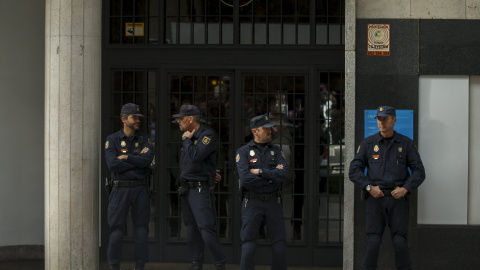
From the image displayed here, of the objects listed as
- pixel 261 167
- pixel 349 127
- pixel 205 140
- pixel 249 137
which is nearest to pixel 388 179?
pixel 349 127

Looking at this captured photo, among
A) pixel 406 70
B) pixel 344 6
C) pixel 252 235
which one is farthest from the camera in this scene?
pixel 344 6

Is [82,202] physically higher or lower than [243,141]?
lower

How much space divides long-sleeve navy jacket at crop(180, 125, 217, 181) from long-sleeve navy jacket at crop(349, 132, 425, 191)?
65.3 inches

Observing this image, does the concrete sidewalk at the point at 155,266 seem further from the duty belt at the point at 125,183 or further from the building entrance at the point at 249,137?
the duty belt at the point at 125,183

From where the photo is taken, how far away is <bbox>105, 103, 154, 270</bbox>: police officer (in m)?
9.18

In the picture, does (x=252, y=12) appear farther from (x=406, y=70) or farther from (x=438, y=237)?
(x=438, y=237)

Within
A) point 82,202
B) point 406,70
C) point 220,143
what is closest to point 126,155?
point 82,202

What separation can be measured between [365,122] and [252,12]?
2185 mm

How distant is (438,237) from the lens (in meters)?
9.49

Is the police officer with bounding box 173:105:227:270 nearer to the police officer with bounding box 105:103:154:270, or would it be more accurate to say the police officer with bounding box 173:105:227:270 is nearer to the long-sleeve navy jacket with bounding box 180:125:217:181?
the long-sleeve navy jacket with bounding box 180:125:217:181

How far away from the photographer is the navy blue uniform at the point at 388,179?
868 cm

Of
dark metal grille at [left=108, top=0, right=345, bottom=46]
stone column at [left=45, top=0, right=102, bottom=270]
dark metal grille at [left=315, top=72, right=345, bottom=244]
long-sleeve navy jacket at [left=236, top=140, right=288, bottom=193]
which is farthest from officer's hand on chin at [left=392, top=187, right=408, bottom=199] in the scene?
→ stone column at [left=45, top=0, right=102, bottom=270]

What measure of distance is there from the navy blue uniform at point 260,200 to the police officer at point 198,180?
0.62 meters

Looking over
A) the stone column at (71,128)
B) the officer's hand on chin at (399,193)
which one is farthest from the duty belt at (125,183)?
the officer's hand on chin at (399,193)
